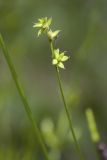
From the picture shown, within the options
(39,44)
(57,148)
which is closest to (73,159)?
(39,44)

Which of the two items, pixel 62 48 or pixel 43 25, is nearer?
pixel 43 25

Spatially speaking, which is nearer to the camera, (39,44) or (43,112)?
(43,112)

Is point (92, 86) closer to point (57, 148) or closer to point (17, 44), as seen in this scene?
point (17, 44)

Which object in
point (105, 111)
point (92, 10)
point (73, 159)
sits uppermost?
point (92, 10)

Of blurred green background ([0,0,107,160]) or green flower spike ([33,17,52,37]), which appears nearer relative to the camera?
green flower spike ([33,17,52,37])

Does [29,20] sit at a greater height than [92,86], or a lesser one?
greater

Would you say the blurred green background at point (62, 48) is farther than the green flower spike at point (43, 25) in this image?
Yes

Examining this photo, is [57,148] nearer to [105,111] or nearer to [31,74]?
[105,111]

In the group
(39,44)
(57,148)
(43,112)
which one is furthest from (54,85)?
(57,148)

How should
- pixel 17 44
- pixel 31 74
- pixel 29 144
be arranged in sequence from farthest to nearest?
pixel 31 74
pixel 17 44
pixel 29 144

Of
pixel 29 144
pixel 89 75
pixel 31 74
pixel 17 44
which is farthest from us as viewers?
pixel 31 74
